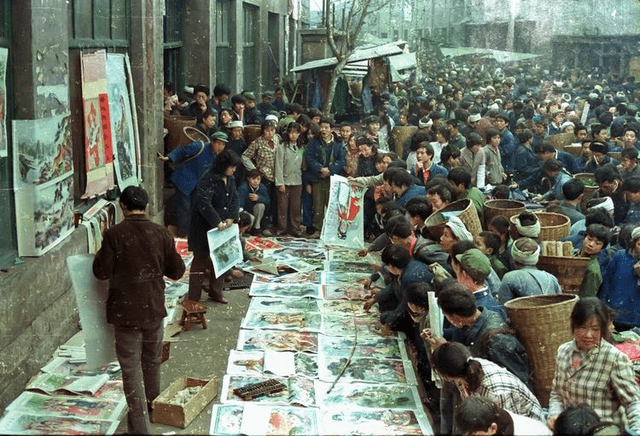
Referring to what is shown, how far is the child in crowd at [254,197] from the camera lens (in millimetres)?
11766

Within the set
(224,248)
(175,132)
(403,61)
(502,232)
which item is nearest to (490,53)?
(403,61)

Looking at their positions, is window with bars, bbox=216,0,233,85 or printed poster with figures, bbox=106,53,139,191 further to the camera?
window with bars, bbox=216,0,233,85

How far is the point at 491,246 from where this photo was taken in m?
7.29

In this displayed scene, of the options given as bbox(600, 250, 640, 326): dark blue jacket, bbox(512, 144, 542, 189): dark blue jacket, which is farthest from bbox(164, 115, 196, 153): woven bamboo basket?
bbox(600, 250, 640, 326): dark blue jacket

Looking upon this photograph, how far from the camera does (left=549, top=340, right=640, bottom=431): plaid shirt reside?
494 centimetres

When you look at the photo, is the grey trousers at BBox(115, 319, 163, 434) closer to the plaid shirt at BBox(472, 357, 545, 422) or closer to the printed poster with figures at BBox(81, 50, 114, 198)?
the plaid shirt at BBox(472, 357, 545, 422)

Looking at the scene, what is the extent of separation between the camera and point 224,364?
7719mm

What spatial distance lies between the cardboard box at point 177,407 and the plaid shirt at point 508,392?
214cm

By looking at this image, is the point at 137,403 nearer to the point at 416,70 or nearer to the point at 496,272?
the point at 496,272

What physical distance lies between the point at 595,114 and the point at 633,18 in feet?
16.2

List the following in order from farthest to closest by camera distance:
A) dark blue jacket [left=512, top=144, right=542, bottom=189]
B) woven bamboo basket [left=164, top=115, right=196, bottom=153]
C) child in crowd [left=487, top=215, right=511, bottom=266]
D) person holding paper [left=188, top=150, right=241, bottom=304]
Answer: dark blue jacket [left=512, top=144, right=542, bottom=189] → woven bamboo basket [left=164, top=115, right=196, bottom=153] → person holding paper [left=188, top=150, right=241, bottom=304] → child in crowd [left=487, top=215, right=511, bottom=266]

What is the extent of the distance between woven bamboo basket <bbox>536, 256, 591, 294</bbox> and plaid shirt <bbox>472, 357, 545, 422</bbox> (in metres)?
2.22

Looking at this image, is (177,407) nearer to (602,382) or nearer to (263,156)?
(602,382)

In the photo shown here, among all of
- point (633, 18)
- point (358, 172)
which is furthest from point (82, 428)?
point (633, 18)
